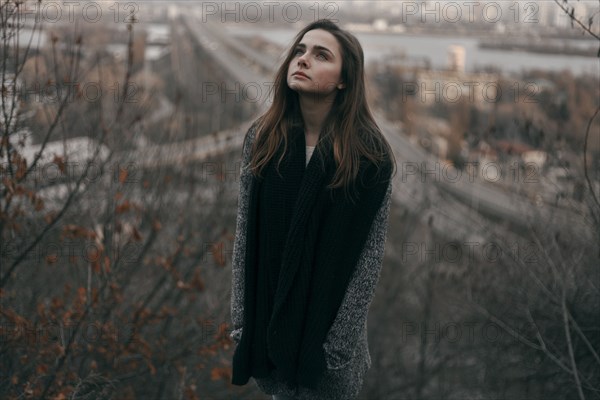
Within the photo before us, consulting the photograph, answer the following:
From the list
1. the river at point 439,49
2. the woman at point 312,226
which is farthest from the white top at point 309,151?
the river at point 439,49

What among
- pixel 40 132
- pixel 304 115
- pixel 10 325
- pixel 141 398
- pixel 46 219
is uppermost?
pixel 304 115

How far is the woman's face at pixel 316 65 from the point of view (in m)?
2.39

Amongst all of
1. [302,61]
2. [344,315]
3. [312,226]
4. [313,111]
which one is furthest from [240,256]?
[302,61]

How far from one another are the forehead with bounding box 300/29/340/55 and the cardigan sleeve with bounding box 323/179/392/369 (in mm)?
528

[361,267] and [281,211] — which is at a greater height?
[281,211]

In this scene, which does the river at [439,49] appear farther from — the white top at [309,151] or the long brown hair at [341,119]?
the white top at [309,151]

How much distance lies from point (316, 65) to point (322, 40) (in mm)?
98

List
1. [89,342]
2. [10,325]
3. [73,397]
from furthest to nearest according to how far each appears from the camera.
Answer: [89,342] < [10,325] < [73,397]

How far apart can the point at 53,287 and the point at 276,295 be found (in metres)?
5.77

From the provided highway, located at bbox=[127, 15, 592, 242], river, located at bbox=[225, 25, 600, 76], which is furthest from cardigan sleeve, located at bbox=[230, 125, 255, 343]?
river, located at bbox=[225, 25, 600, 76]

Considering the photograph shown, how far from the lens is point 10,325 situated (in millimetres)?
3949

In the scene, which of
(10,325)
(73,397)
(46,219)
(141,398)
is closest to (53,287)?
(141,398)

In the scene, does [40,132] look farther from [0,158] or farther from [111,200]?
[0,158]

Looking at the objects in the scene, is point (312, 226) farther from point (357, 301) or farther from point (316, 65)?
point (316, 65)
